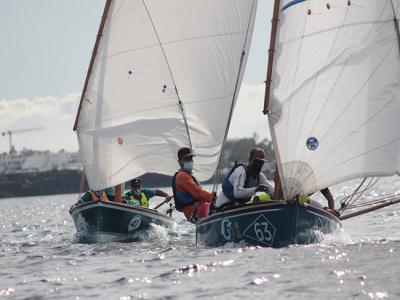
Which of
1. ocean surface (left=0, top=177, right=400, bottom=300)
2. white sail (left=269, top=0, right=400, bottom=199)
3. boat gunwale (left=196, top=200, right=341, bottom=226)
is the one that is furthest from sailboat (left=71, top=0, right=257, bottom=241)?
boat gunwale (left=196, top=200, right=341, bottom=226)

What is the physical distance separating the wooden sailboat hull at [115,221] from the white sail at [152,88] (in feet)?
5.08

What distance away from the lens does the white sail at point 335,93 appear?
18047mm

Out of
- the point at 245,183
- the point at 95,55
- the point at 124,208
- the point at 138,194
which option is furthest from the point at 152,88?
the point at 245,183

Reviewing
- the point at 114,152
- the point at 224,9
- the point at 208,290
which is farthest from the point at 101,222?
the point at 208,290

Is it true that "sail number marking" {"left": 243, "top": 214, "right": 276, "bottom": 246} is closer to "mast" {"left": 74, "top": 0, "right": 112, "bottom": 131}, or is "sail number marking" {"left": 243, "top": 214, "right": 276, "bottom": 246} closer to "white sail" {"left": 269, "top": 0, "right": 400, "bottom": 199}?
"white sail" {"left": 269, "top": 0, "right": 400, "bottom": 199}

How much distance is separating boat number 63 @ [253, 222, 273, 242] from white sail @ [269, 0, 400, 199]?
2.42 ft

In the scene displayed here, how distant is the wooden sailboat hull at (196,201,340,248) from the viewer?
17375 mm

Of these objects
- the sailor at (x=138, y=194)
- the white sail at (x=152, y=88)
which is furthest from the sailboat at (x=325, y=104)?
the sailor at (x=138, y=194)

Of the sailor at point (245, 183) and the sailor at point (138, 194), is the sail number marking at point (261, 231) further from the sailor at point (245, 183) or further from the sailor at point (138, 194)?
the sailor at point (138, 194)

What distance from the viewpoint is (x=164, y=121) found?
2605cm

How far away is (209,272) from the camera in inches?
603

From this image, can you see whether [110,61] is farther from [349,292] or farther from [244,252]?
[349,292]

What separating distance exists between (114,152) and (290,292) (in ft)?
42.3

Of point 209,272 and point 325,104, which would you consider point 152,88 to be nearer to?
point 325,104
